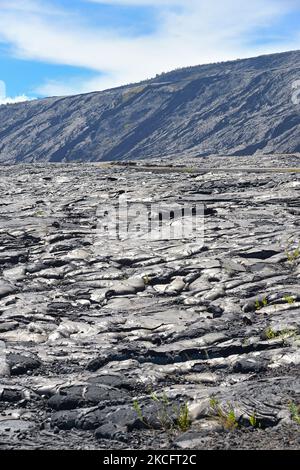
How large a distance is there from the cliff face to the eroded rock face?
11436 cm

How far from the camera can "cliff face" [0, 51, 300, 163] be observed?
141m

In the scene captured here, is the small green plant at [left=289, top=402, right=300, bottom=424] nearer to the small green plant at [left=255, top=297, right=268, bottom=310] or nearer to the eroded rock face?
the eroded rock face

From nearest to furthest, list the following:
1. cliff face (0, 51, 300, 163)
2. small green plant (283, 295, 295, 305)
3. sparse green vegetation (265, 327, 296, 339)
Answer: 1. sparse green vegetation (265, 327, 296, 339)
2. small green plant (283, 295, 295, 305)
3. cliff face (0, 51, 300, 163)

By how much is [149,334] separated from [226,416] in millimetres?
3807

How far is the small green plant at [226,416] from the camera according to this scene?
6.82 meters

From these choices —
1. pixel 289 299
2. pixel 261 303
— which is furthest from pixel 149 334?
pixel 289 299

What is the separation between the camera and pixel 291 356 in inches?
345

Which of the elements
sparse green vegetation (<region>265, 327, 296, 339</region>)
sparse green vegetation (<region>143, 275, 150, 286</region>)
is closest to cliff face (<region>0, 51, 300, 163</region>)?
sparse green vegetation (<region>143, 275, 150, 286</region>)

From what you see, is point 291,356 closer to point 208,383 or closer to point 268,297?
point 208,383

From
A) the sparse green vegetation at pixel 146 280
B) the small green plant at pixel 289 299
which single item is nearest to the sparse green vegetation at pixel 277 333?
the small green plant at pixel 289 299

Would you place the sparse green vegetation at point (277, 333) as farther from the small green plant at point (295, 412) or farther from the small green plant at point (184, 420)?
the small green plant at point (184, 420)

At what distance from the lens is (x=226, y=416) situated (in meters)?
6.97

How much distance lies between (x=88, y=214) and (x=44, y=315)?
12.1 m
